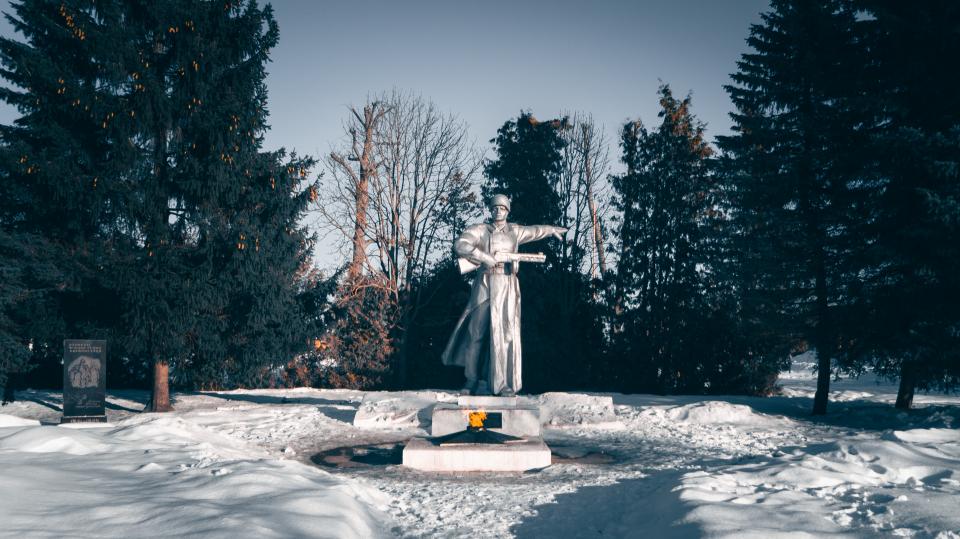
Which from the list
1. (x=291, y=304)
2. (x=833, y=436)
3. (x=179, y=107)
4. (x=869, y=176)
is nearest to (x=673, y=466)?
(x=833, y=436)

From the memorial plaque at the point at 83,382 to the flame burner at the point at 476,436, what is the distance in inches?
273

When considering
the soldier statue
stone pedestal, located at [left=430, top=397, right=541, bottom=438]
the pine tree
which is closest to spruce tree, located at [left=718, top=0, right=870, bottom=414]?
the pine tree

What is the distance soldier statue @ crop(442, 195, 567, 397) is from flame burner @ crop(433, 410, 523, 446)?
107cm

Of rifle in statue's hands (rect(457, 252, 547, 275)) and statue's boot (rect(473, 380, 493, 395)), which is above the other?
rifle in statue's hands (rect(457, 252, 547, 275))

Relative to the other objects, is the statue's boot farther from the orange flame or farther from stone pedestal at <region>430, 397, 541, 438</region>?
the orange flame

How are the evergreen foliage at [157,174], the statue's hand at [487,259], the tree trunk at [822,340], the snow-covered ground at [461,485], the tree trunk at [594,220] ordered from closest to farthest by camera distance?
the snow-covered ground at [461,485], the statue's hand at [487,259], the evergreen foliage at [157,174], the tree trunk at [822,340], the tree trunk at [594,220]

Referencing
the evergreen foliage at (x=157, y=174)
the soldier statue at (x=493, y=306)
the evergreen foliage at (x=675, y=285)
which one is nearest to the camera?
the soldier statue at (x=493, y=306)

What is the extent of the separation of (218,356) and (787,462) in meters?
12.1

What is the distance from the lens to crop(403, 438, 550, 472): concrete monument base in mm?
7723

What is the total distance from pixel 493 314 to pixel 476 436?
207cm

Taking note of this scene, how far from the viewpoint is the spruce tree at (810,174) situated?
47.1ft

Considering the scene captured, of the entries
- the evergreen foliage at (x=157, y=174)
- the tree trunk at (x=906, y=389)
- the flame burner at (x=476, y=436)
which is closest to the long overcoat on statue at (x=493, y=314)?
the flame burner at (x=476, y=436)

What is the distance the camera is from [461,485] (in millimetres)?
6840

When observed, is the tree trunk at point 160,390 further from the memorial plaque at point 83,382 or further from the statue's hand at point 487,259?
the statue's hand at point 487,259
